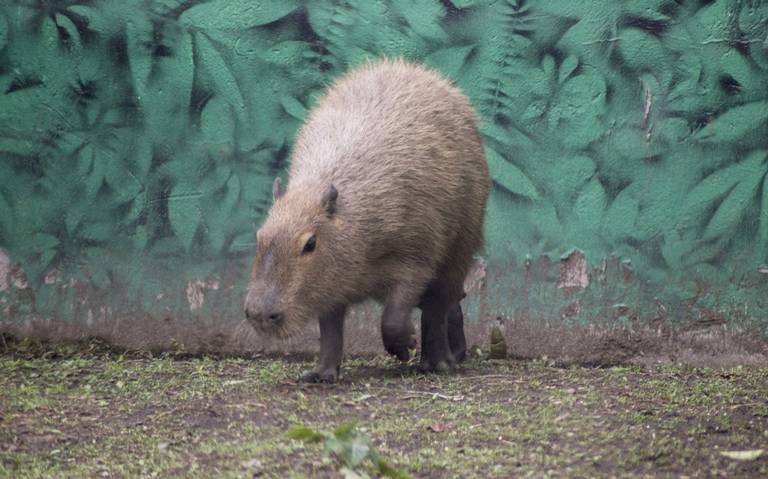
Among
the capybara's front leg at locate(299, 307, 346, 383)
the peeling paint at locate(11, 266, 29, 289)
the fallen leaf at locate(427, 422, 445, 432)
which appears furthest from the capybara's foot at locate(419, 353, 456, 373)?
the peeling paint at locate(11, 266, 29, 289)

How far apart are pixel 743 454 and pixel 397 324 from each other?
80.6 inches

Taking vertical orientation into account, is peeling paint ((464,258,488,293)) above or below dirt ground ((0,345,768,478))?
above

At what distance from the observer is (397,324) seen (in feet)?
17.9

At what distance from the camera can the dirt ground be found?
3900 mm

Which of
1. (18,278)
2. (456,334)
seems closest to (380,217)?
(456,334)

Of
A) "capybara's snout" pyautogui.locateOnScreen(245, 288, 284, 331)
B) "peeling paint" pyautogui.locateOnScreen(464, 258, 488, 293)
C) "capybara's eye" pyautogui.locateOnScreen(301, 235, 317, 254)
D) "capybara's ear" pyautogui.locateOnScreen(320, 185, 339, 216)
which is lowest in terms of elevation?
"capybara's snout" pyautogui.locateOnScreen(245, 288, 284, 331)

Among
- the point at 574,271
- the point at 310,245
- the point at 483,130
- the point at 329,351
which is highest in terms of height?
the point at 483,130

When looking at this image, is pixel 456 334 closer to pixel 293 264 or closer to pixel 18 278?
pixel 293 264

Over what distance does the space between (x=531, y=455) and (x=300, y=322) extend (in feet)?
5.06

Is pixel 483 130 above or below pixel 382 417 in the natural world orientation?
above

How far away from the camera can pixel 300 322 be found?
5164 mm

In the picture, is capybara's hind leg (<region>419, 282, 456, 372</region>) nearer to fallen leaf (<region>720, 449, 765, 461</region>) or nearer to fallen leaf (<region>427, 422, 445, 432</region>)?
fallen leaf (<region>427, 422, 445, 432</region>)

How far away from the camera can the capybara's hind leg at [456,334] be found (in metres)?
6.24

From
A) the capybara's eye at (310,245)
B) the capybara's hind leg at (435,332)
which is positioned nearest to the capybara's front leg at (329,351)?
the capybara's eye at (310,245)
